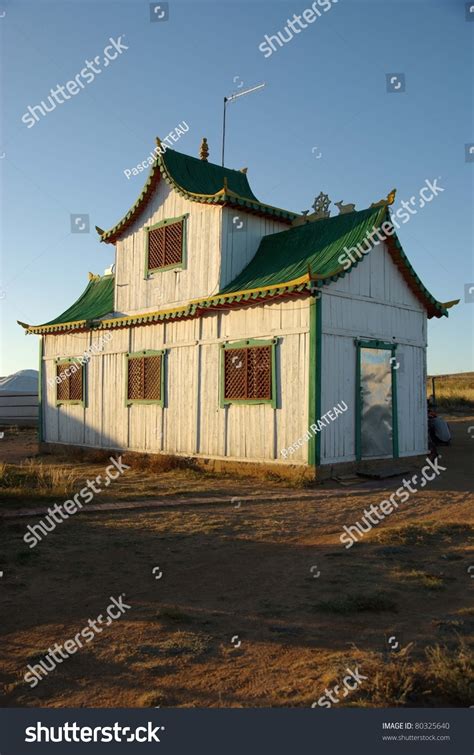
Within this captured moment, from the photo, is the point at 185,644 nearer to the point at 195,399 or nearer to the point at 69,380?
the point at 195,399

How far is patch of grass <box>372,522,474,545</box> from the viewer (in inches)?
315

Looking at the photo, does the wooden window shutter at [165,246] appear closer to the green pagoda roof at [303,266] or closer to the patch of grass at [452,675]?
the green pagoda roof at [303,266]

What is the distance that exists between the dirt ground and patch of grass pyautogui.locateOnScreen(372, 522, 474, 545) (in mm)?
38

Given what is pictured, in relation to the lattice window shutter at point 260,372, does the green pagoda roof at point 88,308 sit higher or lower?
higher

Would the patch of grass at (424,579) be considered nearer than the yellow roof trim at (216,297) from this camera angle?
Yes

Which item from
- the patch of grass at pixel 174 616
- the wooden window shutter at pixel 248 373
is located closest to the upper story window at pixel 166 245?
the wooden window shutter at pixel 248 373

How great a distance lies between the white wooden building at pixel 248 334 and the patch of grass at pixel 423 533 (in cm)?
400

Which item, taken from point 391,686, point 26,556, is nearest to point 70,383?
point 26,556

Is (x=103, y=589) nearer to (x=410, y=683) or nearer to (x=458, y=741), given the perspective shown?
(x=410, y=683)

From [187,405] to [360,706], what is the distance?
11848 mm

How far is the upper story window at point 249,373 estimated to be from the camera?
13.6 metres

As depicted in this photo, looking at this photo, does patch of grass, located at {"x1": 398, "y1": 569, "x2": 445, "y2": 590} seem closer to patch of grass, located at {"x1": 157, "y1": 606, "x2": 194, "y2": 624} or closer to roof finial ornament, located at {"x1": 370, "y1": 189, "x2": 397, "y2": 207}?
patch of grass, located at {"x1": 157, "y1": 606, "x2": 194, "y2": 624}

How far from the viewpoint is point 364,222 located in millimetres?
14125

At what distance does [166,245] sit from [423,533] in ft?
34.9
